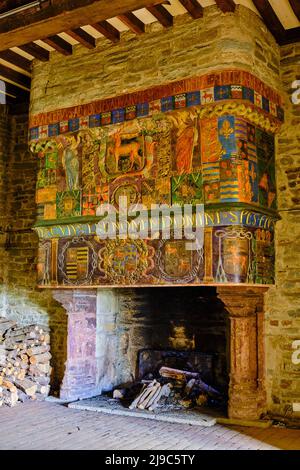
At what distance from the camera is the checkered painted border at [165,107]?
18.1 feet

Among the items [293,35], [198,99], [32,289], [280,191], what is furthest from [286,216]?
[32,289]

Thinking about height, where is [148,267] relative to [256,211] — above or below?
below

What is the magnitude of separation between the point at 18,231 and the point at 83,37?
3391 millimetres

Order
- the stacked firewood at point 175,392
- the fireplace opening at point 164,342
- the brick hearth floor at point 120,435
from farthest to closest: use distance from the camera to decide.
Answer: the fireplace opening at point 164,342 → the stacked firewood at point 175,392 → the brick hearth floor at point 120,435

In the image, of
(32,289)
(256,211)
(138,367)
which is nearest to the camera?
(256,211)

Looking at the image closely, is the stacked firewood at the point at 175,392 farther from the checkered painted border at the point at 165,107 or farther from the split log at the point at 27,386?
the checkered painted border at the point at 165,107

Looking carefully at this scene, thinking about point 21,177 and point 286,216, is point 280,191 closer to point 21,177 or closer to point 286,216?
point 286,216

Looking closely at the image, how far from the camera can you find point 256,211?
5555 mm

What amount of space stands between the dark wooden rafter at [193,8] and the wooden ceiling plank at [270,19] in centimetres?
61

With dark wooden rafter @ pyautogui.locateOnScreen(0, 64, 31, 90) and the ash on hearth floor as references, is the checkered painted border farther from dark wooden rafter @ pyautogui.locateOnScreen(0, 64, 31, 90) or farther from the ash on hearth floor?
the ash on hearth floor

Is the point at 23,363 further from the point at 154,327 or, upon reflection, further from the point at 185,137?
the point at 185,137

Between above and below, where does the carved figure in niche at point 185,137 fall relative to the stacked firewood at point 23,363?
above

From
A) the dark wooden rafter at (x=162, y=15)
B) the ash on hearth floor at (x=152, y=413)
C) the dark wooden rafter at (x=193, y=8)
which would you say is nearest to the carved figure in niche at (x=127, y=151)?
the dark wooden rafter at (x=162, y=15)

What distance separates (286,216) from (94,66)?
306cm
